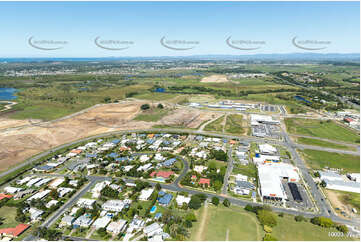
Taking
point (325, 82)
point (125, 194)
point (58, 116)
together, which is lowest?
point (125, 194)

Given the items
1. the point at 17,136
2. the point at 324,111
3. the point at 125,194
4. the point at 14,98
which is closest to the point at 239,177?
the point at 125,194

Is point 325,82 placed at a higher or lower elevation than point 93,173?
higher

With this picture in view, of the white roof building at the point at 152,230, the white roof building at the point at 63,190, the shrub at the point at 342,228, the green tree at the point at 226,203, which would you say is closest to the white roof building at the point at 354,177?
the shrub at the point at 342,228

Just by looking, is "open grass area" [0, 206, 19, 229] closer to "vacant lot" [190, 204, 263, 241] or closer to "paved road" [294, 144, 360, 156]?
"vacant lot" [190, 204, 263, 241]

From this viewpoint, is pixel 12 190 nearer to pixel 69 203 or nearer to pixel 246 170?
pixel 69 203

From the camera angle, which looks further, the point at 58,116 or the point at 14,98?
the point at 14,98

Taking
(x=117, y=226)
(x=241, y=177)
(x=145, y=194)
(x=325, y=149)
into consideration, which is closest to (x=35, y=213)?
(x=117, y=226)

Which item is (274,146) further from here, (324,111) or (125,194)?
(324,111)

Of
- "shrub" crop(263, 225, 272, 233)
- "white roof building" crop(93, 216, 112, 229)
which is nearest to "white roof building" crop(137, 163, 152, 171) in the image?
"white roof building" crop(93, 216, 112, 229)
